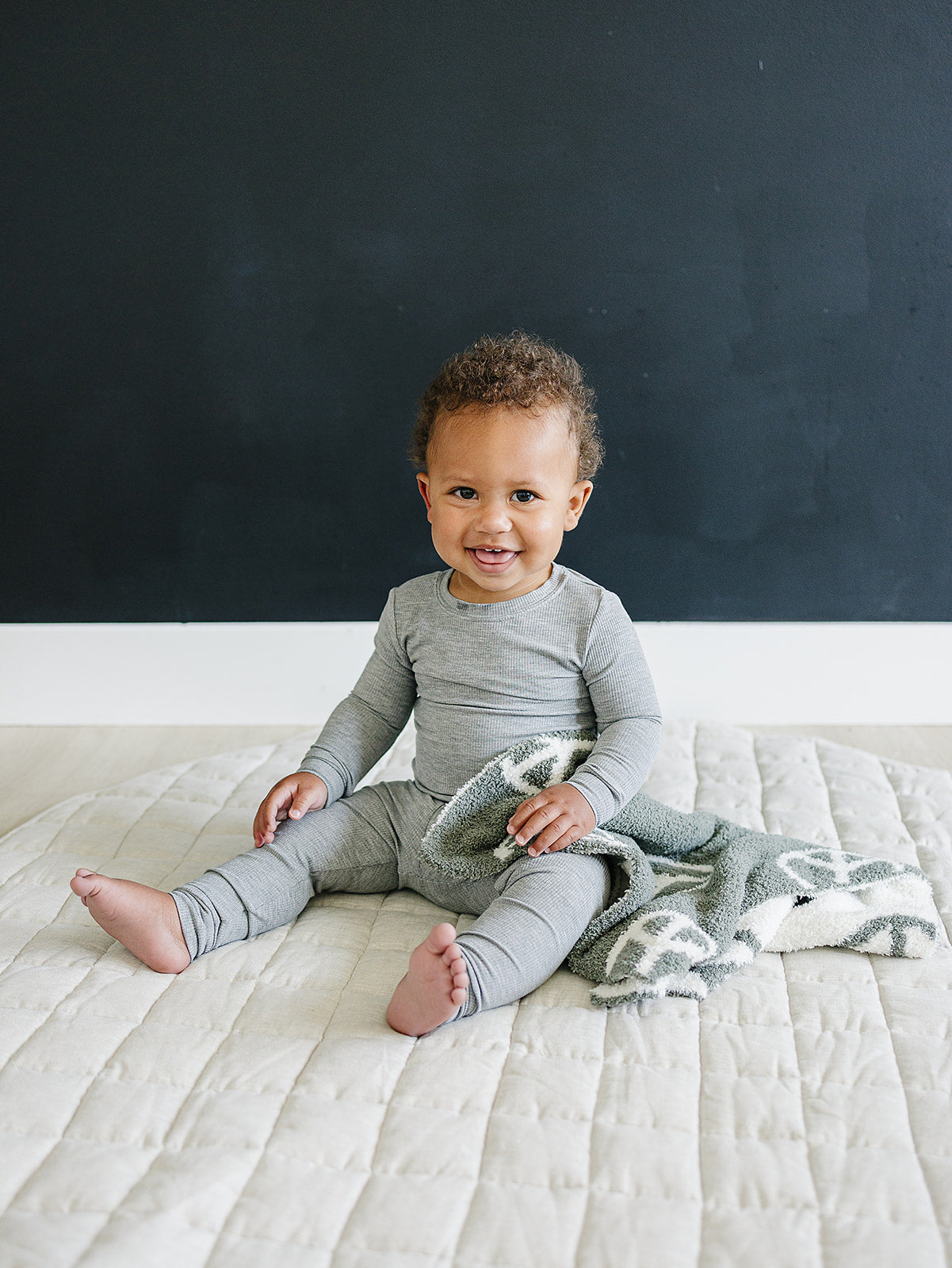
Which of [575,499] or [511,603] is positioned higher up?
[575,499]

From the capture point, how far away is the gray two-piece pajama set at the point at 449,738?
1.07m

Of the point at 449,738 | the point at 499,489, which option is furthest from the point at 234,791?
the point at 499,489

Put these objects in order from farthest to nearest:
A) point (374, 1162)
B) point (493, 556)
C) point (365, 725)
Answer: point (365, 725), point (493, 556), point (374, 1162)

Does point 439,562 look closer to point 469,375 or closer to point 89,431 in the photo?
point 89,431

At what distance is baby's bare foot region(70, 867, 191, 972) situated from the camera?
98 cm

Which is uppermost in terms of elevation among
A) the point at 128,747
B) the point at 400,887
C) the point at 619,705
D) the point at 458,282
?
the point at 458,282

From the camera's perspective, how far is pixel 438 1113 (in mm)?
818

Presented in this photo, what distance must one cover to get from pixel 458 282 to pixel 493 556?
895mm

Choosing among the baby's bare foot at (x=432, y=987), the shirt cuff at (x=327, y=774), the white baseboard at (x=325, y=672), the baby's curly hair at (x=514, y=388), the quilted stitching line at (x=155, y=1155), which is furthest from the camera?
the white baseboard at (x=325, y=672)

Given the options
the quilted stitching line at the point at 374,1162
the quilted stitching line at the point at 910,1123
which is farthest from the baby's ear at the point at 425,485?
the quilted stitching line at the point at 910,1123

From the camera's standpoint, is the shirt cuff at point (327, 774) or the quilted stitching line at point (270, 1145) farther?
the shirt cuff at point (327, 774)

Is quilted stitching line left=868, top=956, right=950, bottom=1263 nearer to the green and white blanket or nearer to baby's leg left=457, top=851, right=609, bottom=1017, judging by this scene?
the green and white blanket

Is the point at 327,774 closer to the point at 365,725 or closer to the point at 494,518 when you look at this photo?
the point at 365,725

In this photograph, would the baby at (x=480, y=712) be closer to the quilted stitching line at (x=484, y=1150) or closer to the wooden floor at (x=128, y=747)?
the quilted stitching line at (x=484, y=1150)
